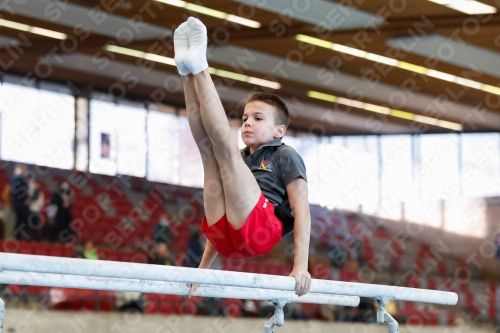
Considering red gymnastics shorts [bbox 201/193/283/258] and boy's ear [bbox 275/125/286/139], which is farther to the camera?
boy's ear [bbox 275/125/286/139]

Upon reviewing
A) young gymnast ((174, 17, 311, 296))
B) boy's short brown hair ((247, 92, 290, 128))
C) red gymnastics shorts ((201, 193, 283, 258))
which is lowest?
red gymnastics shorts ((201, 193, 283, 258))

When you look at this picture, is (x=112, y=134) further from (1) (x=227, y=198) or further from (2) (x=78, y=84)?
(1) (x=227, y=198)

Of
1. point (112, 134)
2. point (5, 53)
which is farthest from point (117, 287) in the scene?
point (112, 134)

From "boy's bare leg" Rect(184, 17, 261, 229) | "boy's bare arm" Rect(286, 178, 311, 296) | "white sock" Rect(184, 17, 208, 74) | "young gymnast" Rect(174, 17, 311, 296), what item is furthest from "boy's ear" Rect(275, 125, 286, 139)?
"white sock" Rect(184, 17, 208, 74)

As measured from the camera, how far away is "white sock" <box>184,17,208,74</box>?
10.7 feet

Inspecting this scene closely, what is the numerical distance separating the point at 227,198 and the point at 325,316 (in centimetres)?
868

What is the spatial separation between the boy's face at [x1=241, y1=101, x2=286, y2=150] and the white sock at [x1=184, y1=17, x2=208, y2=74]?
69 centimetres

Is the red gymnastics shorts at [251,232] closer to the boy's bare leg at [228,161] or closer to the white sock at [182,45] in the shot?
the boy's bare leg at [228,161]

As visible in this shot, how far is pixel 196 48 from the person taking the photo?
3293 mm

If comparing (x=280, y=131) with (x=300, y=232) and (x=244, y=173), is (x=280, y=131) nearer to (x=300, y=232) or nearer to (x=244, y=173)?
(x=244, y=173)

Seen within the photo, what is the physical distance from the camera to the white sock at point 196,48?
10.7 feet

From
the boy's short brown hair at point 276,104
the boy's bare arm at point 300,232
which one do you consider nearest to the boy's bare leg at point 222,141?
the boy's bare arm at point 300,232

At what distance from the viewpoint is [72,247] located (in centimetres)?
1094

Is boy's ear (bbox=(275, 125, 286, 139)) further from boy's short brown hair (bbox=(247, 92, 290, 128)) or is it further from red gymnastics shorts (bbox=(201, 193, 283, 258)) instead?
red gymnastics shorts (bbox=(201, 193, 283, 258))
